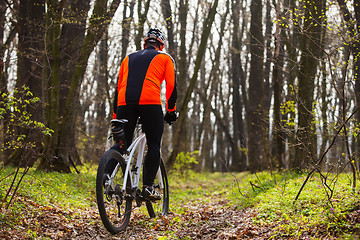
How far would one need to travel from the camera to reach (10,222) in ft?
14.0

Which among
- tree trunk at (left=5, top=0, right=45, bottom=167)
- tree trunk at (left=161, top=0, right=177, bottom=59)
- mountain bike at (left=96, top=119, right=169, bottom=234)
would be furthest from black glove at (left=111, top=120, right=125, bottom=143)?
tree trunk at (left=161, top=0, right=177, bottom=59)

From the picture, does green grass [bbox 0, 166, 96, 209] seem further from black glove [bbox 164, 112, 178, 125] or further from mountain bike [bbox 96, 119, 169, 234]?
black glove [bbox 164, 112, 178, 125]

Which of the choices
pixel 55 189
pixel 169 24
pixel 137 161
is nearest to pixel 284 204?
pixel 137 161

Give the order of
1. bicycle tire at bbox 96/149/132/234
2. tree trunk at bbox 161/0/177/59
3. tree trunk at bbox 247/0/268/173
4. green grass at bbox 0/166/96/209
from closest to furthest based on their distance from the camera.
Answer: bicycle tire at bbox 96/149/132/234
green grass at bbox 0/166/96/209
tree trunk at bbox 161/0/177/59
tree trunk at bbox 247/0/268/173

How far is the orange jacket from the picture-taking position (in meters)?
4.71

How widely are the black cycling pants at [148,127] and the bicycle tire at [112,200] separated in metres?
0.28

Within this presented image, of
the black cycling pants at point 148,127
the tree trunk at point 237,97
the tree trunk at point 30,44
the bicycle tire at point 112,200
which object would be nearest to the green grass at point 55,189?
the bicycle tire at point 112,200

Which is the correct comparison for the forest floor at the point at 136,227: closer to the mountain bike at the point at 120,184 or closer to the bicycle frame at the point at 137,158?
the mountain bike at the point at 120,184

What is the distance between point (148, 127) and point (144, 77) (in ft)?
2.21

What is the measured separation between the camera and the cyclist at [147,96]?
15.5 ft

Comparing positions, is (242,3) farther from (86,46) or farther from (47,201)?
(47,201)

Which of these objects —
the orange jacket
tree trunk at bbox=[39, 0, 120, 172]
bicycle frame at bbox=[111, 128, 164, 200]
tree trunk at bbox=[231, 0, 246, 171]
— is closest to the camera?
bicycle frame at bbox=[111, 128, 164, 200]

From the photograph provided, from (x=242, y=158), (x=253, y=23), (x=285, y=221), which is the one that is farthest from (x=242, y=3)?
(x=285, y=221)

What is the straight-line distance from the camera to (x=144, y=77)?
4.73 meters
